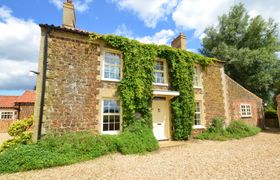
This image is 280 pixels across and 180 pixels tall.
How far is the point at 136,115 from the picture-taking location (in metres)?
11.3

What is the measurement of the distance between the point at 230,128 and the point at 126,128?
8.76m

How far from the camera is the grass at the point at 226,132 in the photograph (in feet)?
43.3

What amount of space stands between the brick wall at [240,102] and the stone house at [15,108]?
2300 centimetres

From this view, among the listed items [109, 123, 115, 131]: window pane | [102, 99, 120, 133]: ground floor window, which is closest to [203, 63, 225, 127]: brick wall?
[102, 99, 120, 133]: ground floor window

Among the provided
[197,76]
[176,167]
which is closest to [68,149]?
[176,167]

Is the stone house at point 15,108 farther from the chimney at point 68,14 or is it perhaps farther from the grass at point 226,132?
the grass at point 226,132

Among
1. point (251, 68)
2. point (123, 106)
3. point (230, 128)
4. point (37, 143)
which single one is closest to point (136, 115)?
point (123, 106)

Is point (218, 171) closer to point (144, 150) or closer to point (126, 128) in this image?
point (144, 150)

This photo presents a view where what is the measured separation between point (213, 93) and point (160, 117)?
17.9 ft

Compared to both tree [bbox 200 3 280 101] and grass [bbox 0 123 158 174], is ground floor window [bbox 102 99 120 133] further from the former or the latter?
tree [bbox 200 3 280 101]

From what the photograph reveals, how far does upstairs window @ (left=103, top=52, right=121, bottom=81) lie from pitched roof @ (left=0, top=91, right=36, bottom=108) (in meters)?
17.1

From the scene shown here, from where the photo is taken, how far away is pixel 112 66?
37.7 feet

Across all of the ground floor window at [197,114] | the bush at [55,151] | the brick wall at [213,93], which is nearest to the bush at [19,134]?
the bush at [55,151]

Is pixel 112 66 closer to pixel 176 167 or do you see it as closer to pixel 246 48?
pixel 176 167
